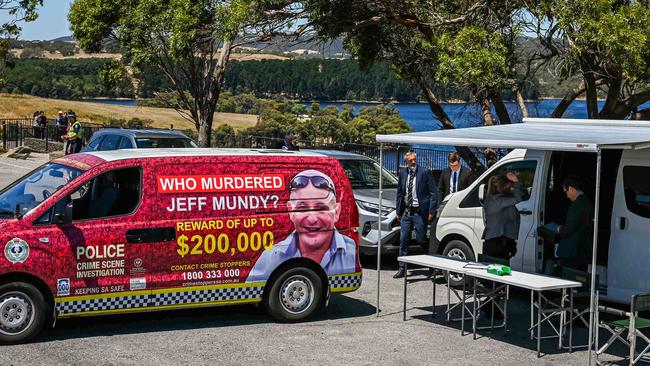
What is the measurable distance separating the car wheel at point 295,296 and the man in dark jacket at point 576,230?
2.93m

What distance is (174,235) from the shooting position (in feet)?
33.8

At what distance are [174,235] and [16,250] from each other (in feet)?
5.47

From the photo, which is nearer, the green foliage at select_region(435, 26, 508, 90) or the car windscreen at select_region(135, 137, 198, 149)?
the green foliage at select_region(435, 26, 508, 90)

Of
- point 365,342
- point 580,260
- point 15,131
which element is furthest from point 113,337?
point 15,131

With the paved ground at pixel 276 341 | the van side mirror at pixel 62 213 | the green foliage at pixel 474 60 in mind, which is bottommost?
the paved ground at pixel 276 341

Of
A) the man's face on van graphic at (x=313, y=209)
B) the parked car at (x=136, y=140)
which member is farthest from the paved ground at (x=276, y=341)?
the parked car at (x=136, y=140)

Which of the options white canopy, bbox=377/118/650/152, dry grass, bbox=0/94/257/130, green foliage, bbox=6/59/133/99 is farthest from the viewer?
green foliage, bbox=6/59/133/99

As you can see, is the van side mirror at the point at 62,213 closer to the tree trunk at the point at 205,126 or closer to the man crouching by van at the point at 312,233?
the man crouching by van at the point at 312,233

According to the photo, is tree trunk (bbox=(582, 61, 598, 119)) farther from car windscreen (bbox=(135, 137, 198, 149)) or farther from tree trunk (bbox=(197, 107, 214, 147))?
tree trunk (bbox=(197, 107, 214, 147))

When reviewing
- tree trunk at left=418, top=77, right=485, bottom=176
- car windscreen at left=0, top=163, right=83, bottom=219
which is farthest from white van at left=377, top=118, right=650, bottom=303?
tree trunk at left=418, top=77, right=485, bottom=176

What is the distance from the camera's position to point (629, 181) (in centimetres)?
1119

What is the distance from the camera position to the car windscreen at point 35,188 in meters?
9.92

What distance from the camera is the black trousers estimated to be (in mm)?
11516

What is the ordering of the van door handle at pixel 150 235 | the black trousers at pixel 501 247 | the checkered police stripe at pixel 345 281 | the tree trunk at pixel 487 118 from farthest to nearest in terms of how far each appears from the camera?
the tree trunk at pixel 487 118
the black trousers at pixel 501 247
the checkered police stripe at pixel 345 281
the van door handle at pixel 150 235
